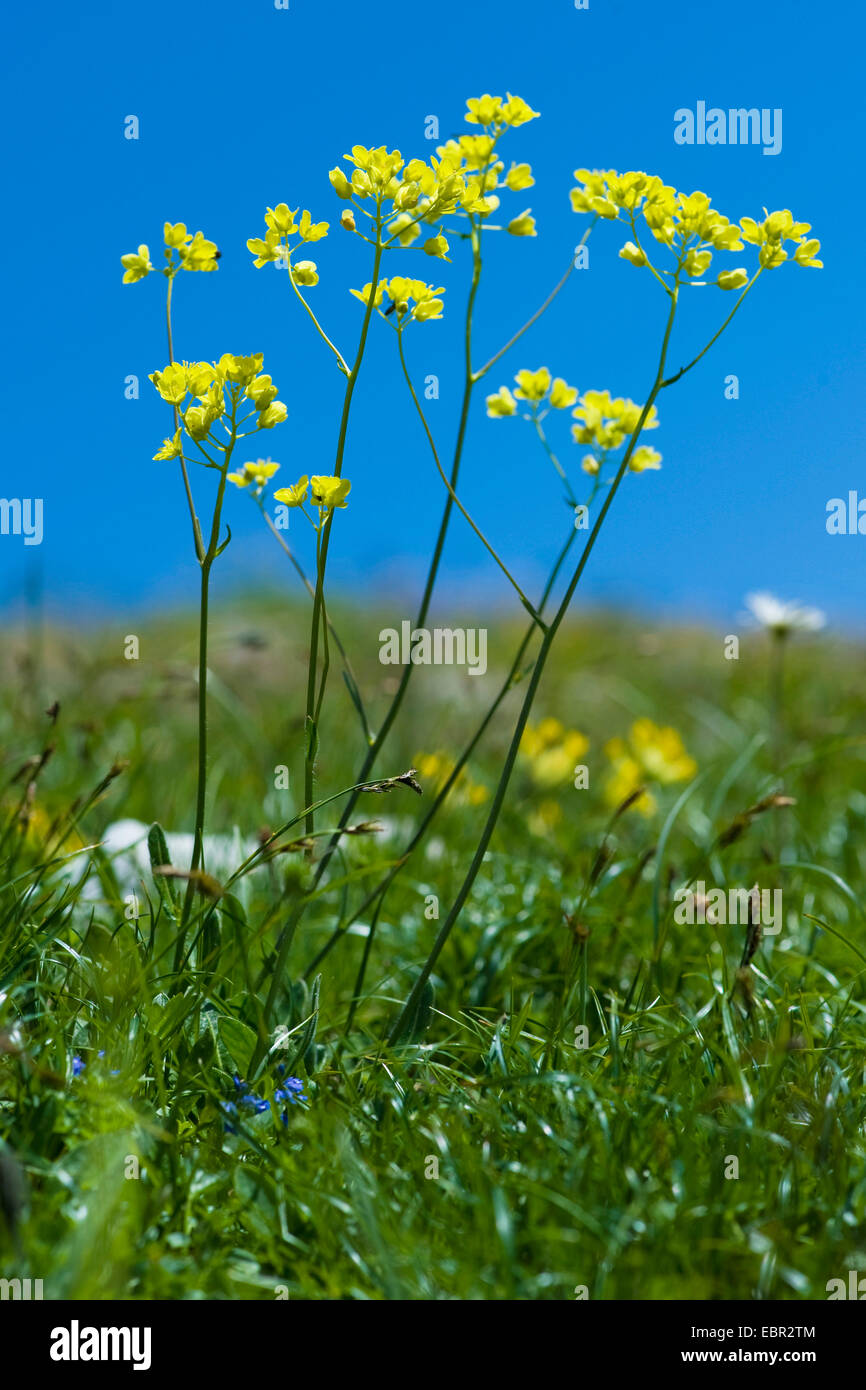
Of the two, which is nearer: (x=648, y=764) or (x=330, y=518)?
(x=330, y=518)

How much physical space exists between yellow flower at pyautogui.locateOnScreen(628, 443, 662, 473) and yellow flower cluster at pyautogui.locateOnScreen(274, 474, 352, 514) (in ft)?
1.69

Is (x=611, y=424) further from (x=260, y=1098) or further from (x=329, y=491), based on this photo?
(x=260, y=1098)

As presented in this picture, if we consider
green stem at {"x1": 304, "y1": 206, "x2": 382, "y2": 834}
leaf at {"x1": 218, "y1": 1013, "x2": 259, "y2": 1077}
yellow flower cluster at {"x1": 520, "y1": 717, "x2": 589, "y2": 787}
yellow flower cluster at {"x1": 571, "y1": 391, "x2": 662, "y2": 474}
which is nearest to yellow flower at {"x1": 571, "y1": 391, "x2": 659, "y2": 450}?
yellow flower cluster at {"x1": 571, "y1": 391, "x2": 662, "y2": 474}

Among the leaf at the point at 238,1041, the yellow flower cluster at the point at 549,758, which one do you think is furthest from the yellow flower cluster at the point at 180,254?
the yellow flower cluster at the point at 549,758

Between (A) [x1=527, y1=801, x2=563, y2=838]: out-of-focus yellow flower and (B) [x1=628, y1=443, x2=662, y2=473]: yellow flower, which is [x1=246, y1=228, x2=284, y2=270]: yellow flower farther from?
(A) [x1=527, y1=801, x2=563, y2=838]: out-of-focus yellow flower

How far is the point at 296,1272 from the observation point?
62.0 inches

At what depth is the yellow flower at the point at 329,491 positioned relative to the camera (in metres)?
1.85

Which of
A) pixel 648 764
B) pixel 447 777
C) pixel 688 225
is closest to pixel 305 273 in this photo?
pixel 688 225

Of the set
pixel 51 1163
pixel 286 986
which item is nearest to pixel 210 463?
pixel 286 986

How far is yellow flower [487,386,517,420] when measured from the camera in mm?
2043

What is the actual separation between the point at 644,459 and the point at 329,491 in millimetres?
568

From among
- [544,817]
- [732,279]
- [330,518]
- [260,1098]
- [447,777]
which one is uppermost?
[732,279]

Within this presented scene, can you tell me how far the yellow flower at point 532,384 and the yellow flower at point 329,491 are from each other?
1.25 feet

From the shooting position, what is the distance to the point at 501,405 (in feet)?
6.72
